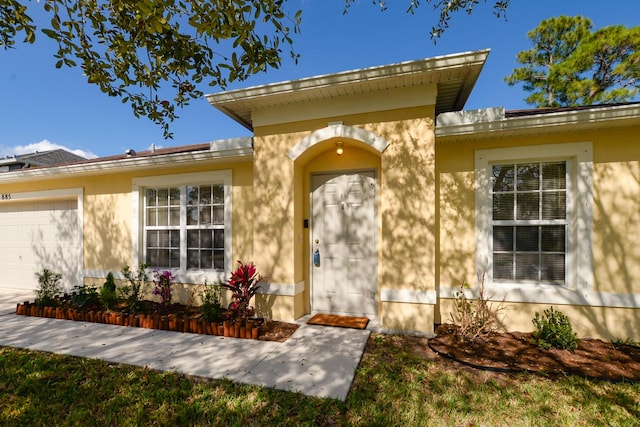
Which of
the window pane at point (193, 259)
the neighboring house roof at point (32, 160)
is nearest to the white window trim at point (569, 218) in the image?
the window pane at point (193, 259)

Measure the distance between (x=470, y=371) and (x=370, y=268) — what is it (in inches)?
78.3

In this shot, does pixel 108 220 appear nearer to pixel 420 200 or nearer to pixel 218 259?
pixel 218 259

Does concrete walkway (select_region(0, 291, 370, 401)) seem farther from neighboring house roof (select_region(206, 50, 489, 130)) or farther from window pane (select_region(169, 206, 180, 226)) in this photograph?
neighboring house roof (select_region(206, 50, 489, 130))

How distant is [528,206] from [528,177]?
1.48 ft

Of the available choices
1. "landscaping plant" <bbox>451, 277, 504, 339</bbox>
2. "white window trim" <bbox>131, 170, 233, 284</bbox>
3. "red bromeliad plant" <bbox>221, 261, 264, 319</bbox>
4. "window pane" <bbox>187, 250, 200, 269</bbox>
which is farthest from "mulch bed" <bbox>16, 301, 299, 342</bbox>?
"landscaping plant" <bbox>451, 277, 504, 339</bbox>

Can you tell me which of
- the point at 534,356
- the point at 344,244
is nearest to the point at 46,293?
the point at 344,244

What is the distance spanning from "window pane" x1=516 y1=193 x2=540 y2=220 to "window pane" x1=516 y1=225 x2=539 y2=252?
0.18m

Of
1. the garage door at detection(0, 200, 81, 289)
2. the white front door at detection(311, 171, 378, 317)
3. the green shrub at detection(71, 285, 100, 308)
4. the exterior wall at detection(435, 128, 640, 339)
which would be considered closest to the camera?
the exterior wall at detection(435, 128, 640, 339)

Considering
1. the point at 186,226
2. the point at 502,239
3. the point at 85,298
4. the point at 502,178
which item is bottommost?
the point at 85,298

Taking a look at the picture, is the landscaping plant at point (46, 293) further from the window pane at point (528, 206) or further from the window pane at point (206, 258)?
the window pane at point (528, 206)

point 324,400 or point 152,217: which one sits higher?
point 152,217

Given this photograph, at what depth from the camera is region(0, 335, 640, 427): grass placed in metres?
2.42

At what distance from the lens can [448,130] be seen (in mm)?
4098

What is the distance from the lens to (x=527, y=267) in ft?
13.8
